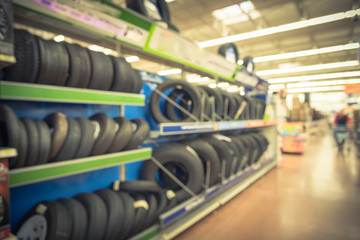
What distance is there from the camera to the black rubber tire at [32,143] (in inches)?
38.2

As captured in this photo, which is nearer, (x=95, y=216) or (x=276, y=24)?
(x=95, y=216)

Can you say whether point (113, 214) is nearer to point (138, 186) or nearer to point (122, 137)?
point (138, 186)

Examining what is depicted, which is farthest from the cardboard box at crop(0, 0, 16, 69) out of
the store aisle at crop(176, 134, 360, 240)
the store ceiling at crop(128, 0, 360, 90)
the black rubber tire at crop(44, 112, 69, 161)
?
the store ceiling at crop(128, 0, 360, 90)

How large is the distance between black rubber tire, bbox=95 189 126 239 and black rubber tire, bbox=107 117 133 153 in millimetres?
376

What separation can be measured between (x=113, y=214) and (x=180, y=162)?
924mm

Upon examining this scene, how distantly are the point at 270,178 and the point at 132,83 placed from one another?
→ 3528 millimetres

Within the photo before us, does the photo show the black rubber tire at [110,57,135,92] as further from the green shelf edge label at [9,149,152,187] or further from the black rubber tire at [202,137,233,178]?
the black rubber tire at [202,137,233,178]

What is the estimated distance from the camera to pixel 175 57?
7.77 ft

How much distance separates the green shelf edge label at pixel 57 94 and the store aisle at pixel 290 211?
58.8 inches

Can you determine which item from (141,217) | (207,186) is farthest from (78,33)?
(207,186)

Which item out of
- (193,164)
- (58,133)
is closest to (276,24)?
(193,164)

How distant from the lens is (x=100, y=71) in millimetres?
1367

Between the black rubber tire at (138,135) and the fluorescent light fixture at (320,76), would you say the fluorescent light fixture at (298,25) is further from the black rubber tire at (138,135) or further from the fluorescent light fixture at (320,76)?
the fluorescent light fixture at (320,76)

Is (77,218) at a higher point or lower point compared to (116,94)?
lower
